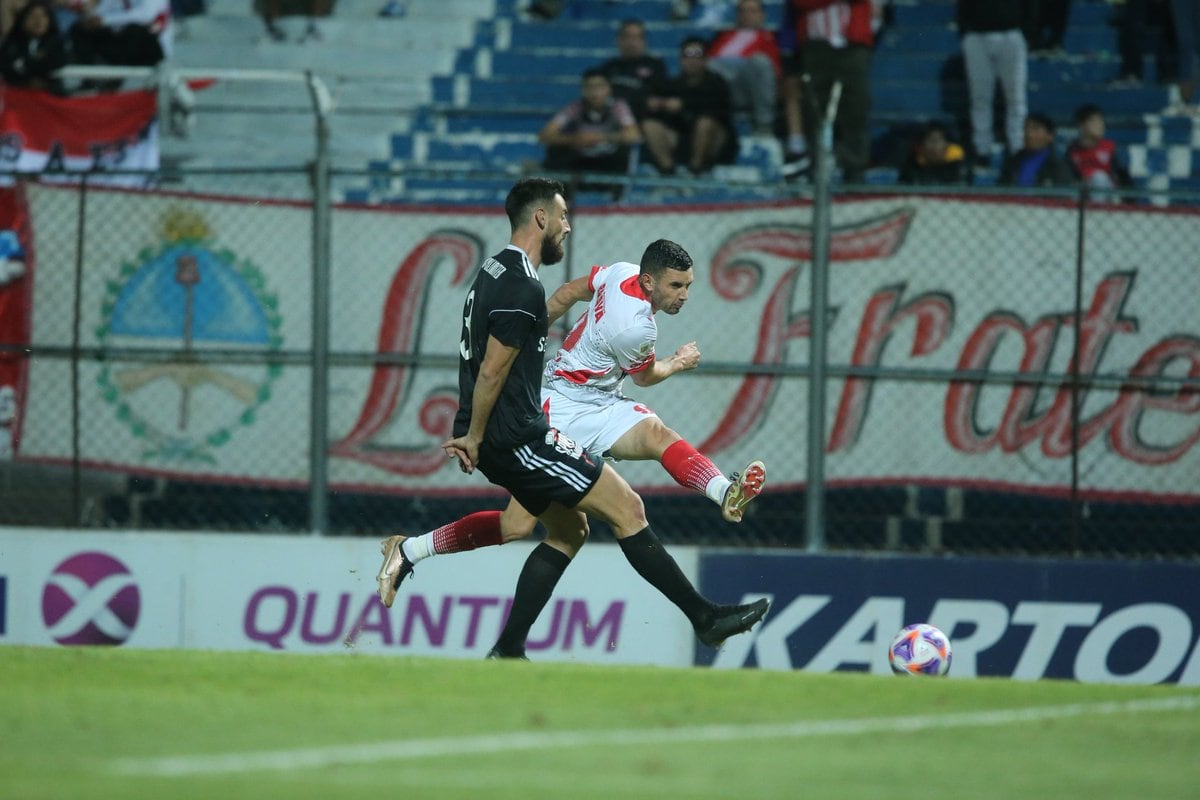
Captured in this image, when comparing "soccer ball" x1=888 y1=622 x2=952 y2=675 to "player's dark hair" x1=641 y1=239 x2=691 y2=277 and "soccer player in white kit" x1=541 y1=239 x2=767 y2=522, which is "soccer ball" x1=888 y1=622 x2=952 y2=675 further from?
"player's dark hair" x1=641 y1=239 x2=691 y2=277

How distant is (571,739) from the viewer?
224 inches

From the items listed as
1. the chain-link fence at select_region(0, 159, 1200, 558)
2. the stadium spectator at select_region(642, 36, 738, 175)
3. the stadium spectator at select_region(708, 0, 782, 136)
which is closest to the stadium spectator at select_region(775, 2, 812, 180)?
the stadium spectator at select_region(708, 0, 782, 136)

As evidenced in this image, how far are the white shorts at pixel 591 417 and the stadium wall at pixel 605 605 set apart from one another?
1.98 m

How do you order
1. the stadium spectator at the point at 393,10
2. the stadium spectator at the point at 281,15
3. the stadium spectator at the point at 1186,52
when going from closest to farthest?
the stadium spectator at the point at 1186,52 < the stadium spectator at the point at 281,15 < the stadium spectator at the point at 393,10

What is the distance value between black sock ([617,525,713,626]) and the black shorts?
1.18 feet

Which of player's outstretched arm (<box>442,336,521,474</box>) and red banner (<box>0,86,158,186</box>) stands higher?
red banner (<box>0,86,158,186</box>)

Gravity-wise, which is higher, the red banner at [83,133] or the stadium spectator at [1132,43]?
the stadium spectator at [1132,43]

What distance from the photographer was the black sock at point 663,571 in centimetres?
830

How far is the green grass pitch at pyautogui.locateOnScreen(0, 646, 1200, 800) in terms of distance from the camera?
196 inches

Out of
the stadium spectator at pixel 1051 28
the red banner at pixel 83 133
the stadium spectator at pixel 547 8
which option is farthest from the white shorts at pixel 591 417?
the stadium spectator at pixel 547 8

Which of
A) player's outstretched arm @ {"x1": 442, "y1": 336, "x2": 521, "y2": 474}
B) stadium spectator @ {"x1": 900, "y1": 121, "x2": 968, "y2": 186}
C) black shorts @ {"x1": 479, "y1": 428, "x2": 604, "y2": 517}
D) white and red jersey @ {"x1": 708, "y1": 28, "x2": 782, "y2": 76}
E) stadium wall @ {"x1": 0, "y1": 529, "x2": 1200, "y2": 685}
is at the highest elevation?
white and red jersey @ {"x1": 708, "y1": 28, "x2": 782, "y2": 76}

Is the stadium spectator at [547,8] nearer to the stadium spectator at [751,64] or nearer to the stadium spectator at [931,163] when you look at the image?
the stadium spectator at [751,64]

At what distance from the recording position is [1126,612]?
10.6m

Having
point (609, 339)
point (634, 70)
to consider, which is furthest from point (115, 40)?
point (609, 339)
